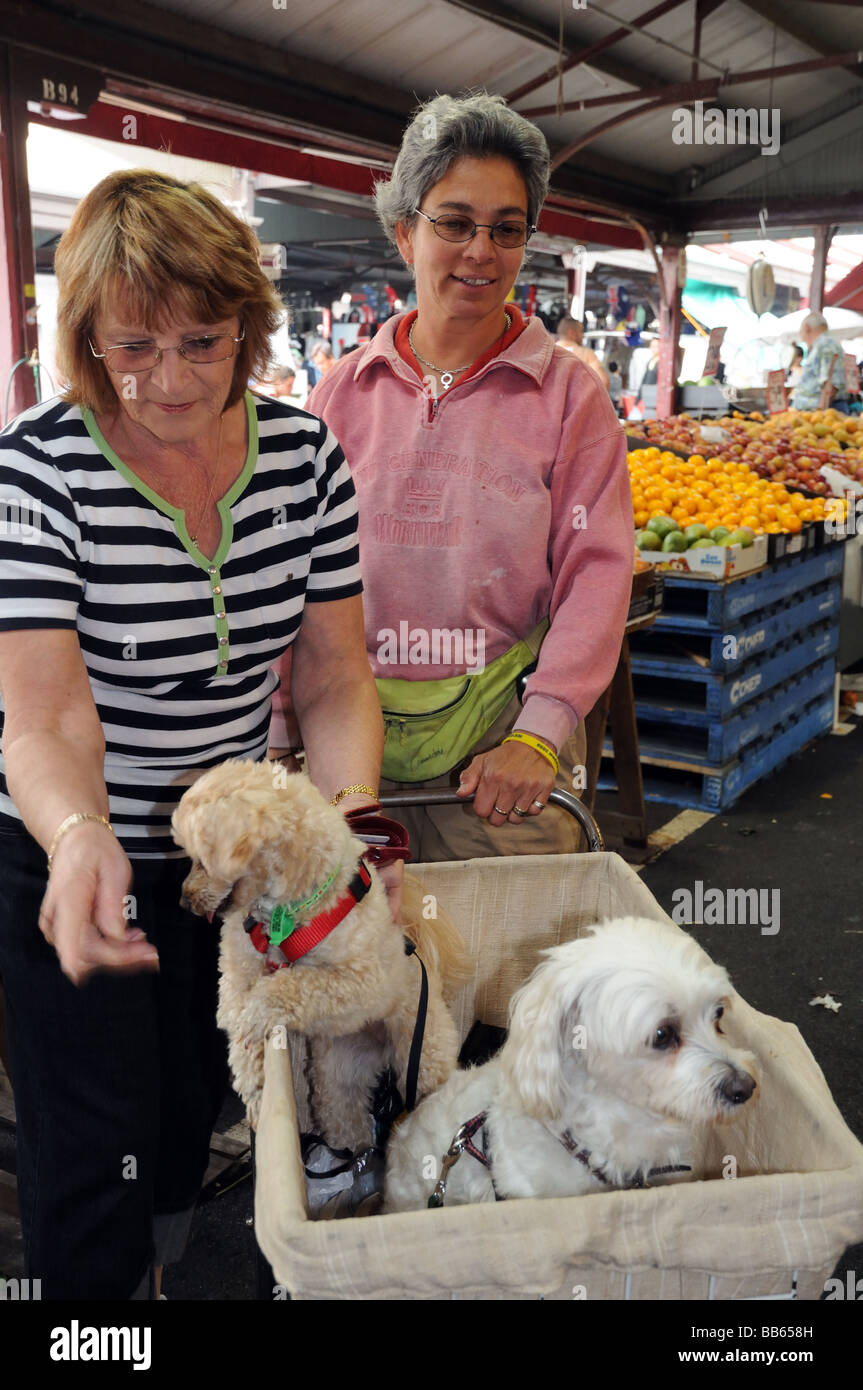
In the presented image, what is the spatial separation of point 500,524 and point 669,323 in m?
12.3

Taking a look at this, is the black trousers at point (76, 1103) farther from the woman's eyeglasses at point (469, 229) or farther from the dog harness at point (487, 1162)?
the woman's eyeglasses at point (469, 229)

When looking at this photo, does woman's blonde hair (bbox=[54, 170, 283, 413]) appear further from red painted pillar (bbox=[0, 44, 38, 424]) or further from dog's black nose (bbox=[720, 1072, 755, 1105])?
red painted pillar (bbox=[0, 44, 38, 424])

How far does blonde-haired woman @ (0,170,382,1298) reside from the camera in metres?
1.27

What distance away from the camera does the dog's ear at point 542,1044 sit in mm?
1260

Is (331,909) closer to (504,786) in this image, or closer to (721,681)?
(504,786)

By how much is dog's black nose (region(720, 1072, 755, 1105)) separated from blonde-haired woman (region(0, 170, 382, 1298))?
0.63 meters

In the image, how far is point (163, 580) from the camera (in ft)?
4.61

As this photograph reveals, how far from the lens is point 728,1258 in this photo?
0.94 metres

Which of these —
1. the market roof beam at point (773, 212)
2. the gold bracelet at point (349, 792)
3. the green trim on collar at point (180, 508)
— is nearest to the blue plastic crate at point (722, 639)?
the gold bracelet at point (349, 792)

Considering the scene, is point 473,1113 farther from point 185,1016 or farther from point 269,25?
point 269,25

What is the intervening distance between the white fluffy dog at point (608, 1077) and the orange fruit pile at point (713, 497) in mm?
3869

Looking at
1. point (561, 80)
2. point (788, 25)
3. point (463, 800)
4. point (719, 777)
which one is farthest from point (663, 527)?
point (788, 25)

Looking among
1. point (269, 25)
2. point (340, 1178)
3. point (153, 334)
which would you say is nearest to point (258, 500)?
point (153, 334)

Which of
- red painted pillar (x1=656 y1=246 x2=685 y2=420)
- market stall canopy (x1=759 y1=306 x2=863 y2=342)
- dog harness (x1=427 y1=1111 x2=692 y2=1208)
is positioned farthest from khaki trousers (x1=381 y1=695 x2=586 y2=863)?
market stall canopy (x1=759 y1=306 x2=863 y2=342)
